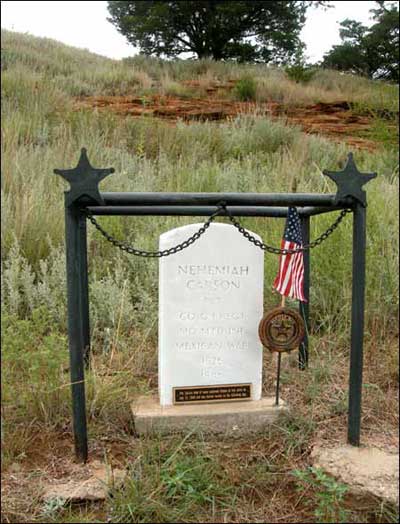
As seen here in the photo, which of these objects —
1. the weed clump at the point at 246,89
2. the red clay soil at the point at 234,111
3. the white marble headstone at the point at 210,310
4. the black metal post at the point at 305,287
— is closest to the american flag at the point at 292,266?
the white marble headstone at the point at 210,310

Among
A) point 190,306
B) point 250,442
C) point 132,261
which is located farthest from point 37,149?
point 250,442

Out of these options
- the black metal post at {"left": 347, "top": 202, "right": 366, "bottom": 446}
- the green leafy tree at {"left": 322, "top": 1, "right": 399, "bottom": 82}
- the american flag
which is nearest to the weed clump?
the green leafy tree at {"left": 322, "top": 1, "right": 399, "bottom": 82}

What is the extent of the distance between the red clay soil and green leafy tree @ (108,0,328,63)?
82cm

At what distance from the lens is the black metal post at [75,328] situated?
2.08 meters

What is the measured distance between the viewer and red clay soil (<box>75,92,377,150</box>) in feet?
28.5

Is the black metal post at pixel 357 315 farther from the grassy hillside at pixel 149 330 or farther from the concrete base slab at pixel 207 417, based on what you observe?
the concrete base slab at pixel 207 417

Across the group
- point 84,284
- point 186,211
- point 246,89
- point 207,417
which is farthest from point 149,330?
point 246,89

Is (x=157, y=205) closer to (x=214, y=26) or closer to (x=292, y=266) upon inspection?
(x=292, y=266)

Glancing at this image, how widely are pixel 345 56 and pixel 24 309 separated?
19.1 feet

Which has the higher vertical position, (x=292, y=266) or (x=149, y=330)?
(x=292, y=266)

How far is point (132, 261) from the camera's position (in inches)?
154

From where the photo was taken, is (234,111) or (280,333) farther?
(234,111)

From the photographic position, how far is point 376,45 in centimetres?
692

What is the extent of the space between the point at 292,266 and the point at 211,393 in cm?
67
